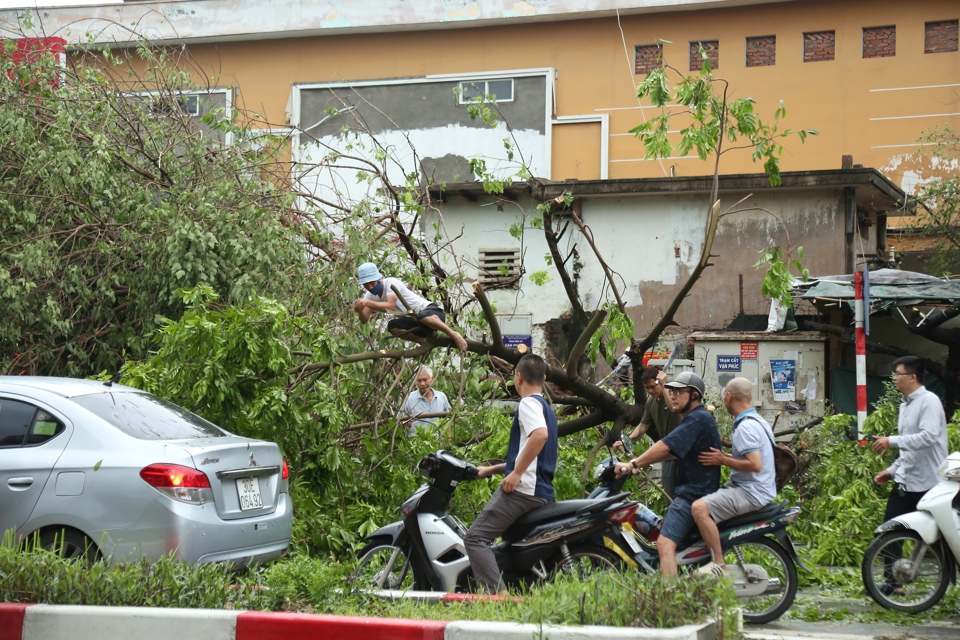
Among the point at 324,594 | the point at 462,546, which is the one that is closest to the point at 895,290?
the point at 462,546

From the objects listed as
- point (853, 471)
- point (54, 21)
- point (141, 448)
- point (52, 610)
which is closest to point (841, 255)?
point (853, 471)

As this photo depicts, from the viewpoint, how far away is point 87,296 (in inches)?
447

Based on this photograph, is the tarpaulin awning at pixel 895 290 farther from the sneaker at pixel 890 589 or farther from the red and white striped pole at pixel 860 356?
the sneaker at pixel 890 589

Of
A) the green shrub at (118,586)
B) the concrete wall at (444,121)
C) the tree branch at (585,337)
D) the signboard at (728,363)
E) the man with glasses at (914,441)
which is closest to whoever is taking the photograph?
the green shrub at (118,586)

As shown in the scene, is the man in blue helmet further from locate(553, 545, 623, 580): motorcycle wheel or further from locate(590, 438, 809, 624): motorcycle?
locate(553, 545, 623, 580): motorcycle wheel

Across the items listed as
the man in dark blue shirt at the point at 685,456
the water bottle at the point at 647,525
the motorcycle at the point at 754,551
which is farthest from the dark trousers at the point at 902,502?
the water bottle at the point at 647,525

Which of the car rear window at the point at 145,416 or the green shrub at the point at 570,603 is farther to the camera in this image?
the car rear window at the point at 145,416

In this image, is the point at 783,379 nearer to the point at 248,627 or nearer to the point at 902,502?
the point at 902,502

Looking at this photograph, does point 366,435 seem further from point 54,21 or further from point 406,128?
point 54,21

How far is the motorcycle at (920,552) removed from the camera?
653 centimetres

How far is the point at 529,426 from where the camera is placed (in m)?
6.06

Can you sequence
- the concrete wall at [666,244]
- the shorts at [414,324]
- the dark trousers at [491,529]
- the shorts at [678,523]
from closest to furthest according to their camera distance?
the dark trousers at [491,529]
the shorts at [678,523]
the shorts at [414,324]
the concrete wall at [666,244]

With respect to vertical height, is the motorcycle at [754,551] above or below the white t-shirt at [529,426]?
below

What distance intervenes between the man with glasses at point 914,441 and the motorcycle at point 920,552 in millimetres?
276
